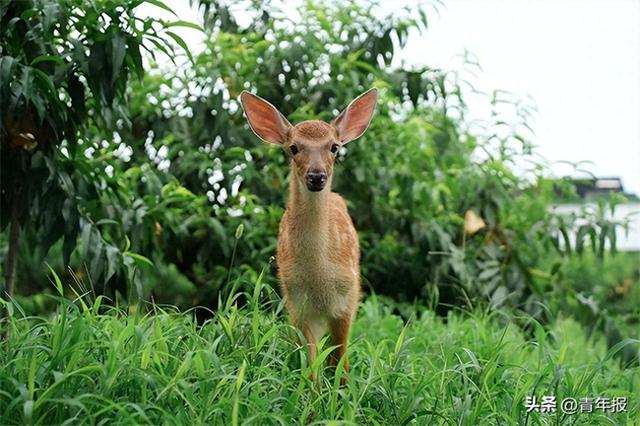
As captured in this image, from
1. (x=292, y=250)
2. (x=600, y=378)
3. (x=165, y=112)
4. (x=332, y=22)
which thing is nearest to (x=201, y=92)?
(x=165, y=112)

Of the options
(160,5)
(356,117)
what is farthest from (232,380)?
(160,5)

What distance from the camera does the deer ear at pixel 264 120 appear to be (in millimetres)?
4171

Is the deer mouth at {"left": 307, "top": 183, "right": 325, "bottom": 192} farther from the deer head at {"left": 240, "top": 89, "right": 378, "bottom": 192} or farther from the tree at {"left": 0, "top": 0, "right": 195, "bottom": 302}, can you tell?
the tree at {"left": 0, "top": 0, "right": 195, "bottom": 302}

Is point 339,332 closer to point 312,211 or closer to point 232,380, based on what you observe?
point 312,211

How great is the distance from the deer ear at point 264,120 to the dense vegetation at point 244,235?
0.39 meters

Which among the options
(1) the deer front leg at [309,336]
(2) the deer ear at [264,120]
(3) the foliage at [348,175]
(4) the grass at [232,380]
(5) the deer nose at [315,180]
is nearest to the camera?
(4) the grass at [232,380]

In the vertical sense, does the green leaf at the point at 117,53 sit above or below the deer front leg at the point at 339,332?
above

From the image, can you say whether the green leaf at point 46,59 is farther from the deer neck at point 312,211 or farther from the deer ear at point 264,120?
the deer neck at point 312,211

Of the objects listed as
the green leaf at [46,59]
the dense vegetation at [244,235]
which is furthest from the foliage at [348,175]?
the green leaf at [46,59]

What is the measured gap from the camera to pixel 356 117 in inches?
169

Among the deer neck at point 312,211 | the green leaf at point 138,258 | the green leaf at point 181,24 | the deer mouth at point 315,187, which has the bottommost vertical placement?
the green leaf at point 138,258

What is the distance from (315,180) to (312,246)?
32cm

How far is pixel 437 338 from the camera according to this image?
505 cm

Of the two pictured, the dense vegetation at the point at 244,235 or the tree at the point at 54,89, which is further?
the tree at the point at 54,89
